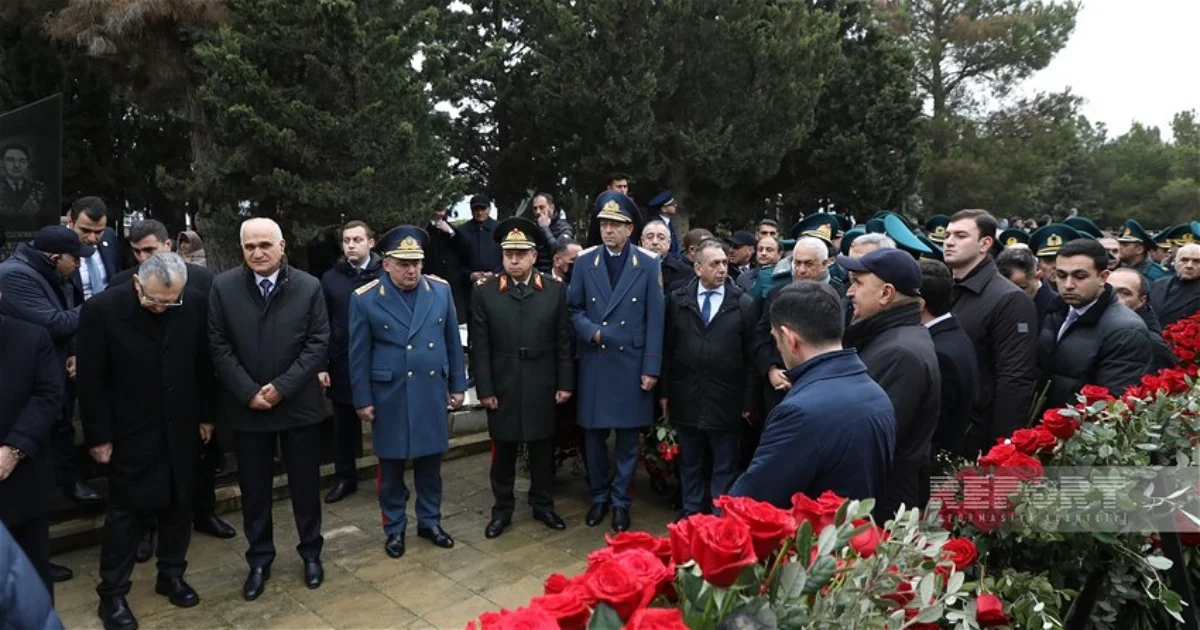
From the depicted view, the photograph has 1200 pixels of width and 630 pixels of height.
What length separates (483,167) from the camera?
16.2 metres

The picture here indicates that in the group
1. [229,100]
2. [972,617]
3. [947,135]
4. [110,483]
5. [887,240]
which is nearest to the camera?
[972,617]

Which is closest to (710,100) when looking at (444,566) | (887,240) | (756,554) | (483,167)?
(483,167)

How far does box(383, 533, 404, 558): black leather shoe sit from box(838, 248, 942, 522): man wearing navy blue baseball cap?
2970mm

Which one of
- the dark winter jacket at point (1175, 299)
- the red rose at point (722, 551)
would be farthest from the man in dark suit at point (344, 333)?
the dark winter jacket at point (1175, 299)

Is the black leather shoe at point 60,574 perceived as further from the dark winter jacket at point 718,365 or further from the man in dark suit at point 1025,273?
the man in dark suit at point 1025,273

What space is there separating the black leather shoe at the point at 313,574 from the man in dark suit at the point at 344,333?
1349 mm

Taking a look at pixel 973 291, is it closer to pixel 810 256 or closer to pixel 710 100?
pixel 810 256

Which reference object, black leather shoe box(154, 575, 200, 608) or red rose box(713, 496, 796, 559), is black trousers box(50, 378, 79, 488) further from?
red rose box(713, 496, 796, 559)

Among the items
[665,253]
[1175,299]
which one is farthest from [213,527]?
[1175,299]

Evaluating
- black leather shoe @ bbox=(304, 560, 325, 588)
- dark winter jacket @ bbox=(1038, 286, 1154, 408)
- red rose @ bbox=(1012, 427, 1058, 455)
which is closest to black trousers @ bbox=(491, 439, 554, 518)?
black leather shoe @ bbox=(304, 560, 325, 588)

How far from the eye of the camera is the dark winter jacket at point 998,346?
4102 mm

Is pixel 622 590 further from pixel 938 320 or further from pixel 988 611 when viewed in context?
pixel 938 320

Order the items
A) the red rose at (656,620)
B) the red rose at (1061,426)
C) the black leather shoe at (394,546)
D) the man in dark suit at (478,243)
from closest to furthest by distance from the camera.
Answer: the red rose at (656,620) < the red rose at (1061,426) < the black leather shoe at (394,546) < the man in dark suit at (478,243)

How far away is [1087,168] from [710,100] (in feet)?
130
